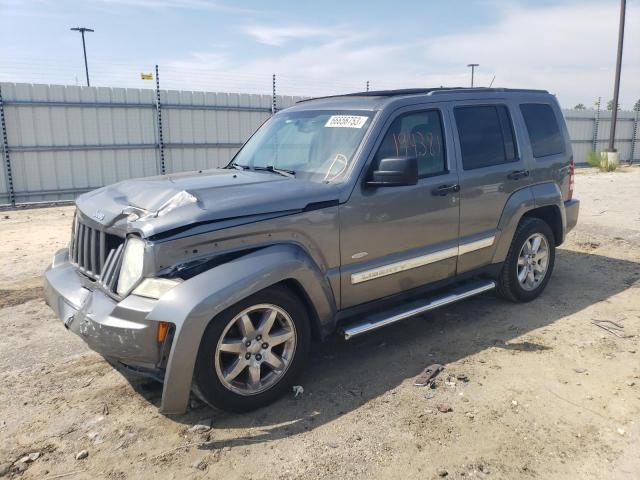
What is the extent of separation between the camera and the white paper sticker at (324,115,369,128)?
159 inches

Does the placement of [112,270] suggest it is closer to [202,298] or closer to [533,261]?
[202,298]

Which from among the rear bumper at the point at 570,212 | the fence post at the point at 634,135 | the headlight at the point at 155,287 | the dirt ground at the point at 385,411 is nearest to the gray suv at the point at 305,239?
the headlight at the point at 155,287

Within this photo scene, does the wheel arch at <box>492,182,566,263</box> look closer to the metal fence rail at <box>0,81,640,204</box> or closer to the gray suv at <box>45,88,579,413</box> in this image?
the gray suv at <box>45,88,579,413</box>

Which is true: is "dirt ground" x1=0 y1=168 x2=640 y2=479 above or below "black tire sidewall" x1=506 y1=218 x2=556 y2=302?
below

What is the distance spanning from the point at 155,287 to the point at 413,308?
2019 mm

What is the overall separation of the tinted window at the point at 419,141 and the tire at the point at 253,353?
52.5 inches

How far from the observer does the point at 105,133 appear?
12.8 meters

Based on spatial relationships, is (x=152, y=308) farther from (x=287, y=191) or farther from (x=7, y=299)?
(x=7, y=299)

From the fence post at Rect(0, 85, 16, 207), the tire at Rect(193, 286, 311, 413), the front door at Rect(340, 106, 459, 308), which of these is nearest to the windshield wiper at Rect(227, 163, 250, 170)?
the front door at Rect(340, 106, 459, 308)

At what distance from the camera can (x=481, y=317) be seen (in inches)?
197

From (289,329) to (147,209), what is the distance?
3.92 feet

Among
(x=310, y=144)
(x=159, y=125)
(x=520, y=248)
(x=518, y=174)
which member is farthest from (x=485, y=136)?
(x=159, y=125)

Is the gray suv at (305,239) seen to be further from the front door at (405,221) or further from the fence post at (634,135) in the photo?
the fence post at (634,135)

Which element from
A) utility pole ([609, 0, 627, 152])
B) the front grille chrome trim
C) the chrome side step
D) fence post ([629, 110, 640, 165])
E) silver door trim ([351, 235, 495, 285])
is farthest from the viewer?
fence post ([629, 110, 640, 165])
